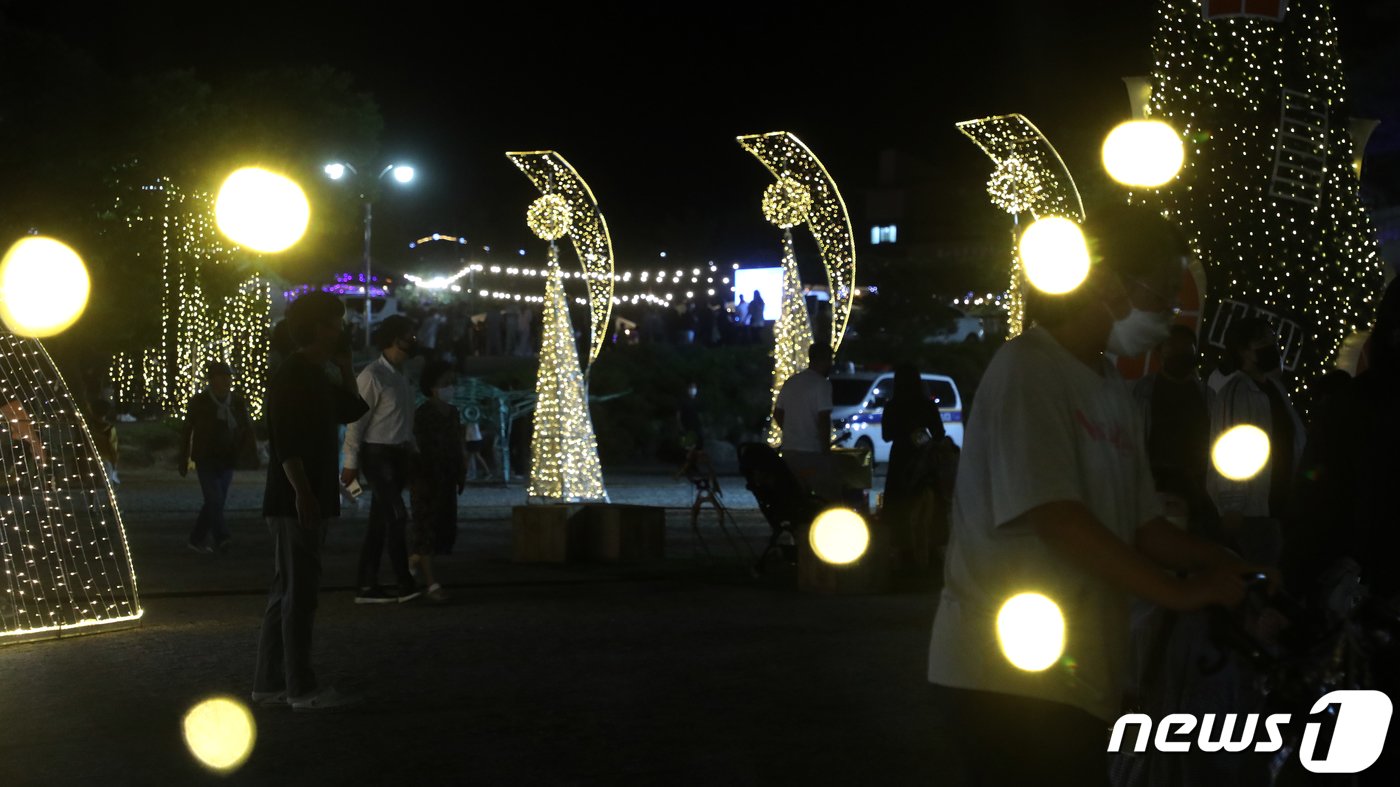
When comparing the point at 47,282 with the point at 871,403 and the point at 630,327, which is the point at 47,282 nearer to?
the point at 630,327

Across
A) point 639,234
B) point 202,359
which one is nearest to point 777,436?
point 202,359

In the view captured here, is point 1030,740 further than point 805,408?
No

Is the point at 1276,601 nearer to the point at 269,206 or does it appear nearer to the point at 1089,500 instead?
the point at 1089,500

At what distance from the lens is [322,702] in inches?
318

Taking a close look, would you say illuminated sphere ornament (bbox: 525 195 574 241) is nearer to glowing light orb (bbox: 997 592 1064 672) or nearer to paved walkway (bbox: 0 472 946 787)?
paved walkway (bbox: 0 472 946 787)

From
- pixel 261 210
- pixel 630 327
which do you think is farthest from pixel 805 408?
pixel 261 210

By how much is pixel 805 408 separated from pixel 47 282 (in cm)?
2762

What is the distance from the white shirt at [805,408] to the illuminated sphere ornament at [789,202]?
7544 mm

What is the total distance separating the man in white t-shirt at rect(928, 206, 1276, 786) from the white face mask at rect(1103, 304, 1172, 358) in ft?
0.11

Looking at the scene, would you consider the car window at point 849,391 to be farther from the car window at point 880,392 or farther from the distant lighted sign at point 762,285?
the distant lighted sign at point 762,285

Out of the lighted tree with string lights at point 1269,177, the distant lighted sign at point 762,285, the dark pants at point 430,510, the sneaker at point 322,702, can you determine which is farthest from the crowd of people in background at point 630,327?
the sneaker at point 322,702

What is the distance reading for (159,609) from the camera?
11.8m

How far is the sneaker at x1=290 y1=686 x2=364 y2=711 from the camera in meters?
8.05

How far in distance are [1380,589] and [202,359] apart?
31632 millimetres
